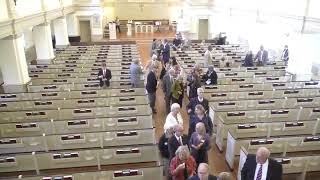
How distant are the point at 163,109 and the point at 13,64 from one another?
6.33 meters

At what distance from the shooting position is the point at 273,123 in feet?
25.5

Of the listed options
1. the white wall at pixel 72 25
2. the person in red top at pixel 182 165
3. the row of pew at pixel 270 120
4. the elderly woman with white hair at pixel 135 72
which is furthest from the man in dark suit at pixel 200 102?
the white wall at pixel 72 25

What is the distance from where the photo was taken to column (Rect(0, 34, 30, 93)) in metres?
12.3

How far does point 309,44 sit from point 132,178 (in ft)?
37.1

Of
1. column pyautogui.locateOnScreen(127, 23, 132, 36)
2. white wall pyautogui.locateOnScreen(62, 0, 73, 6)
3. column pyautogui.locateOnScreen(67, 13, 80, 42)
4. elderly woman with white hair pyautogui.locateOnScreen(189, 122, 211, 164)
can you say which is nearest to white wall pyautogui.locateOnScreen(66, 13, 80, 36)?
column pyautogui.locateOnScreen(67, 13, 80, 42)

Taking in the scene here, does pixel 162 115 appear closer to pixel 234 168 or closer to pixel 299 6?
pixel 234 168

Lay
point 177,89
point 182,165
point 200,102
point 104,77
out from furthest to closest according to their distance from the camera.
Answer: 1. point 104,77
2. point 177,89
3. point 200,102
4. point 182,165

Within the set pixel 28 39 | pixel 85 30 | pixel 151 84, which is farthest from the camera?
pixel 85 30

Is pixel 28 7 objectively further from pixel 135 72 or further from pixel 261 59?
pixel 261 59

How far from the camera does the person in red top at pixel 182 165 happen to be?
15.6ft

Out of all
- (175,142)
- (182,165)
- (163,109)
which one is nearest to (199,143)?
(175,142)

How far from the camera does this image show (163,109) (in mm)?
11594

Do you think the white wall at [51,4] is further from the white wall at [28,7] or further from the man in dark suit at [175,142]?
the man in dark suit at [175,142]

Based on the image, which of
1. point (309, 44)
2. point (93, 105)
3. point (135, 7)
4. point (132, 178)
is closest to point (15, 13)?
point (93, 105)
